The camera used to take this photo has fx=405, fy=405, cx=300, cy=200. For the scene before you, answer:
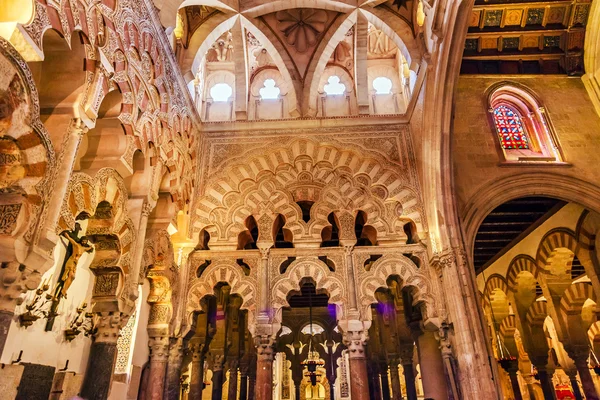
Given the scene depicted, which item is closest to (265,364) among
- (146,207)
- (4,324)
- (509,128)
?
(146,207)

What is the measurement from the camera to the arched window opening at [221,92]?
32.4 feet

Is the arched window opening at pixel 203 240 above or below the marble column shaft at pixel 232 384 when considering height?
above

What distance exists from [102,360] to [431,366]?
6355 mm

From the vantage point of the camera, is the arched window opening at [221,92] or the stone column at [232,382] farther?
the stone column at [232,382]

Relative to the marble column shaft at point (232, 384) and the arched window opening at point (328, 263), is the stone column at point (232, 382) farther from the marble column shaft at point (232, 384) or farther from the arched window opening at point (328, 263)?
the arched window opening at point (328, 263)

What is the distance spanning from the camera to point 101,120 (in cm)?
521

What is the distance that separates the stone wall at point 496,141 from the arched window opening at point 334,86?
106 inches

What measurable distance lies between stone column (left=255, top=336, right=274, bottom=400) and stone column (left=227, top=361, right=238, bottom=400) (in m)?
4.09

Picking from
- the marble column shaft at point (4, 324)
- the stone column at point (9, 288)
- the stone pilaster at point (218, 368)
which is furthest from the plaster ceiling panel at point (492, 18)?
the stone pilaster at point (218, 368)

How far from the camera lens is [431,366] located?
27.6ft

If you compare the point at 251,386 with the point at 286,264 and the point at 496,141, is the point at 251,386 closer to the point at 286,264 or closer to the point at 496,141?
the point at 286,264

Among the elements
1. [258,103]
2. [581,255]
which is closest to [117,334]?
[258,103]

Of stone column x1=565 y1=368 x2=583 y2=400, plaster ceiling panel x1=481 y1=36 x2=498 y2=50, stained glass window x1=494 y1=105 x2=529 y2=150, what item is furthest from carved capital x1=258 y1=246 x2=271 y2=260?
stone column x1=565 y1=368 x2=583 y2=400

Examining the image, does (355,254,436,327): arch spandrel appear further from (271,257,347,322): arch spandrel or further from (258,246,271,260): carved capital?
(258,246,271,260): carved capital
